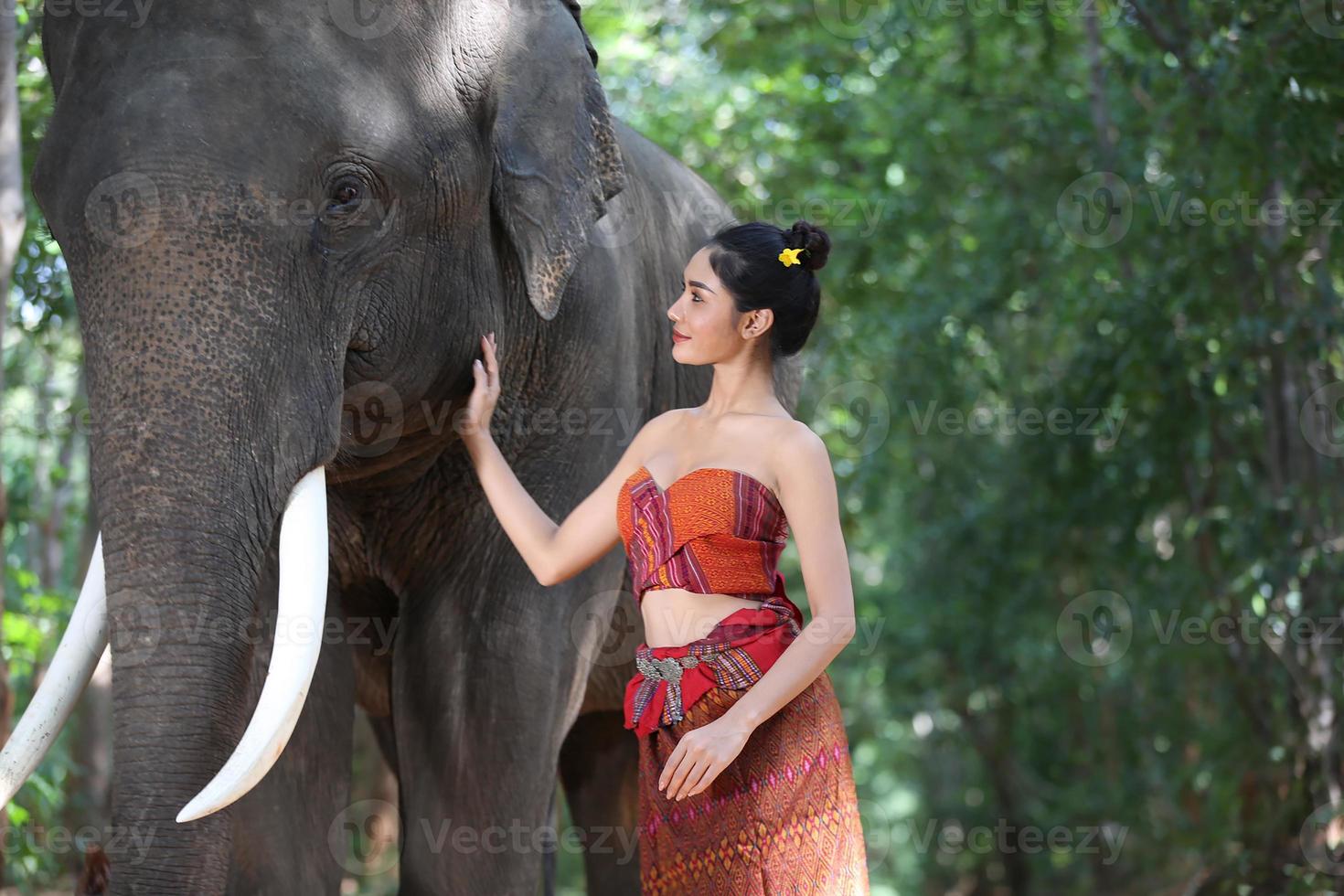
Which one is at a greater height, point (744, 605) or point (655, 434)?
point (655, 434)

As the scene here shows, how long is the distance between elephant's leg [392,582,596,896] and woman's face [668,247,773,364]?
2.96 feet

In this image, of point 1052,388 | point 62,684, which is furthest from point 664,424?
point 1052,388

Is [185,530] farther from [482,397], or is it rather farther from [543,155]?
[543,155]

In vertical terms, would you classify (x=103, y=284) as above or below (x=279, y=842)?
above

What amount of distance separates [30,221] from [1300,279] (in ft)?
16.3

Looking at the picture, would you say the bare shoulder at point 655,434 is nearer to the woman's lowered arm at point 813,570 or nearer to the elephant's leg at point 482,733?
the woman's lowered arm at point 813,570

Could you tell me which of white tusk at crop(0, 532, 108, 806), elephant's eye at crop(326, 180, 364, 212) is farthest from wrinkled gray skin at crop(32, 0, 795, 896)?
white tusk at crop(0, 532, 108, 806)

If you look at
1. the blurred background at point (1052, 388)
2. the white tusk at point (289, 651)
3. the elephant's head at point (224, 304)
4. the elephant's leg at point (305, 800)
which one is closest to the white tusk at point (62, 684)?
the elephant's head at point (224, 304)

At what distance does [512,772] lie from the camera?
3705 millimetres

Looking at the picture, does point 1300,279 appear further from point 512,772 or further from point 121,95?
point 121,95

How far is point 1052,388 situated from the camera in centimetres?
870

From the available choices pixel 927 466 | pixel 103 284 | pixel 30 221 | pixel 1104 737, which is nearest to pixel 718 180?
pixel 927 466

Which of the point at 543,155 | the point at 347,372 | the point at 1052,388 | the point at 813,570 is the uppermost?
the point at 543,155

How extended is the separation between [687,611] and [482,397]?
68cm
